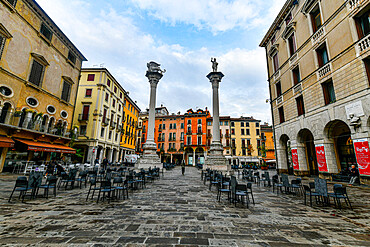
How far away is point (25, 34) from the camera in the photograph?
605 inches

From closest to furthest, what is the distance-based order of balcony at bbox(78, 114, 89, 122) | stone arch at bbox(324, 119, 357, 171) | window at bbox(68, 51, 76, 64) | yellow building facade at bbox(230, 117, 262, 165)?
stone arch at bbox(324, 119, 357, 171) → window at bbox(68, 51, 76, 64) → balcony at bbox(78, 114, 89, 122) → yellow building facade at bbox(230, 117, 262, 165)

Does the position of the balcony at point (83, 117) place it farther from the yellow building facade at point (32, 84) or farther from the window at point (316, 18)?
the window at point (316, 18)

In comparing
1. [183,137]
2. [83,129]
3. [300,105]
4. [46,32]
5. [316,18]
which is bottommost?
[83,129]

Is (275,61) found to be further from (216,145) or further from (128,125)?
(128,125)

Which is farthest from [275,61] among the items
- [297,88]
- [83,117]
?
[83,117]

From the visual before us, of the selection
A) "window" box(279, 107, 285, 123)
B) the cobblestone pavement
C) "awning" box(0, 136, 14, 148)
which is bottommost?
the cobblestone pavement

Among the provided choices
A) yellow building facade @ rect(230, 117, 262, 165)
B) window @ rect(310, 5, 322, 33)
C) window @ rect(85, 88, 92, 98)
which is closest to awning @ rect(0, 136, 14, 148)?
window @ rect(85, 88, 92, 98)

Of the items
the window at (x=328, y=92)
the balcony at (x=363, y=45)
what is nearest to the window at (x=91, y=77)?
the window at (x=328, y=92)

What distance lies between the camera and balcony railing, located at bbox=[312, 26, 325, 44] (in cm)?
1281

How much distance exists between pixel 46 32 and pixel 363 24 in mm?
27118

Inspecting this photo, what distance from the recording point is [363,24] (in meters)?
10.4

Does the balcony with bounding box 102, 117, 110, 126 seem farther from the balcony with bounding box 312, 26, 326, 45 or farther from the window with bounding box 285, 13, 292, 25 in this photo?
the balcony with bounding box 312, 26, 326, 45

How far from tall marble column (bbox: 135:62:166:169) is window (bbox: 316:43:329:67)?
621 inches

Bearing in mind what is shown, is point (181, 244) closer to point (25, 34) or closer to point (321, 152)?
point (321, 152)
